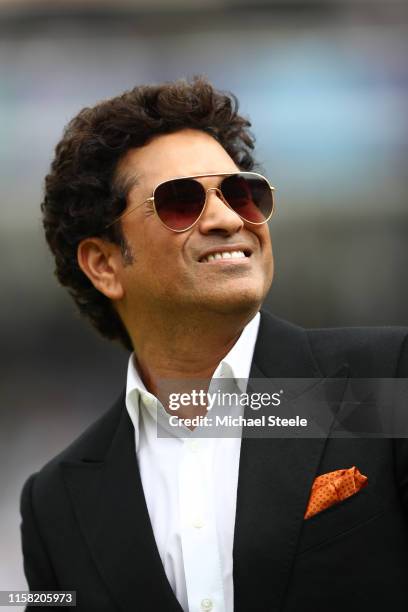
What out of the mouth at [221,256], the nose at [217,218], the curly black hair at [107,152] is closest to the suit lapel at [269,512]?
the mouth at [221,256]

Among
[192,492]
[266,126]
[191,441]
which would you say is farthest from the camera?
[266,126]

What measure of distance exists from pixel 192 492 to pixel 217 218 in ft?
2.76

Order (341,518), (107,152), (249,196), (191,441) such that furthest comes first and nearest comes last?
(107,152)
(249,196)
(191,441)
(341,518)

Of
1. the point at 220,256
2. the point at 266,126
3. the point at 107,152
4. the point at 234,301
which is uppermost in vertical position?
the point at 266,126

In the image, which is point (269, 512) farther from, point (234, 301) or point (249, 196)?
point (249, 196)

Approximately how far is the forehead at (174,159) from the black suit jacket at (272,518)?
21.1 inches

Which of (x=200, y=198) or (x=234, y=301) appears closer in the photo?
(x=234, y=301)


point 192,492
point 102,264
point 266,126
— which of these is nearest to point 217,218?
point 102,264

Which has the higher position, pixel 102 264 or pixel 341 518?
pixel 102 264

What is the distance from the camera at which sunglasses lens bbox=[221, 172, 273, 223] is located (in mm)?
2881

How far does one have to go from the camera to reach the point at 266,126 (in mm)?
11430

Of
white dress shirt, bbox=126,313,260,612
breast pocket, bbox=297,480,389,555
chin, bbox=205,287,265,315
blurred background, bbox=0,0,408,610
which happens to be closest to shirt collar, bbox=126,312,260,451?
white dress shirt, bbox=126,313,260,612

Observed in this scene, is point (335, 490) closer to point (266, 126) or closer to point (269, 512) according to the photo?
point (269, 512)

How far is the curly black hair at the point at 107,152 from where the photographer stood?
308cm
